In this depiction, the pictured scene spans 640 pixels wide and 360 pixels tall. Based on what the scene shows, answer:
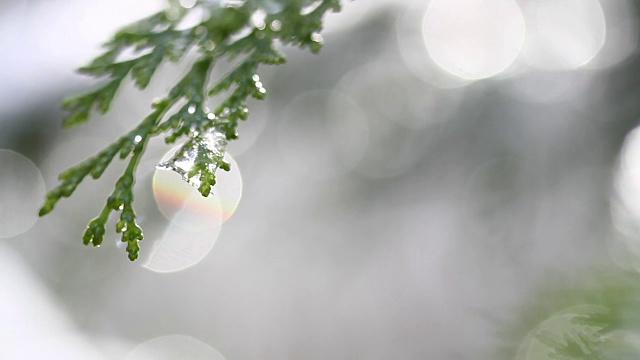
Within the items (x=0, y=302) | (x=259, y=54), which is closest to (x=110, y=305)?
(x=0, y=302)

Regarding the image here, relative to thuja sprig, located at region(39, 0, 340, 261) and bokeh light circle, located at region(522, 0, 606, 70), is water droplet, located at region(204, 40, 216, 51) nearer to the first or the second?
thuja sprig, located at region(39, 0, 340, 261)

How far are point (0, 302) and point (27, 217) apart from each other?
68 cm

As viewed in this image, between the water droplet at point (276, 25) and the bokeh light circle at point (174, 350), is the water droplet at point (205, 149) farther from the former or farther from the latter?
the bokeh light circle at point (174, 350)

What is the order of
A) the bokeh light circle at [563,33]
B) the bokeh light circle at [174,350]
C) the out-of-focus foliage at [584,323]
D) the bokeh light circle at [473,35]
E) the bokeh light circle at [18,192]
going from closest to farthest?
1. the out-of-focus foliage at [584,323]
2. the bokeh light circle at [563,33]
3. the bokeh light circle at [473,35]
4. the bokeh light circle at [174,350]
5. the bokeh light circle at [18,192]

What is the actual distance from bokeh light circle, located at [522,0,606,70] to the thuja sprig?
67.3 inches

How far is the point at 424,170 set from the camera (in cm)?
263

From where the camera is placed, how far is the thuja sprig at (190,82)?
412 millimetres

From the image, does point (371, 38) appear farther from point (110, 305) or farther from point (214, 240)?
point (110, 305)

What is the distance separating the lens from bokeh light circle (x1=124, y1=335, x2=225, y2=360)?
2734 millimetres

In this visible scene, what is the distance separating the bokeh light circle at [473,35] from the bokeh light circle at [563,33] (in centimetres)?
5

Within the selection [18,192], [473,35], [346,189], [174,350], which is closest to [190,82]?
[473,35]

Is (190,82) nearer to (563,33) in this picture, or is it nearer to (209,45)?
(209,45)

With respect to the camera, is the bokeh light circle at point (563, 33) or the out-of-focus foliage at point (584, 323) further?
the bokeh light circle at point (563, 33)

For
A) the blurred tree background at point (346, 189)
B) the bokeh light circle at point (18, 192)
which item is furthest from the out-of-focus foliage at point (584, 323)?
the bokeh light circle at point (18, 192)
